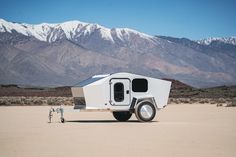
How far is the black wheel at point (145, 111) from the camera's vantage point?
22484mm

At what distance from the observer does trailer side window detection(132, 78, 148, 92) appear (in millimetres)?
23125

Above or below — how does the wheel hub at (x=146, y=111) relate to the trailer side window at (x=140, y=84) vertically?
below

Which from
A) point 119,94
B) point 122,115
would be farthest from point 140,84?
point 122,115

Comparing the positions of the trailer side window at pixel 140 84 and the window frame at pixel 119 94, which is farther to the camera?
the trailer side window at pixel 140 84

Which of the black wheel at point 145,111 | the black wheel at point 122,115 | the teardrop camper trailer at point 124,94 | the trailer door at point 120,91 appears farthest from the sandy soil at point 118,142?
the black wheel at point 122,115

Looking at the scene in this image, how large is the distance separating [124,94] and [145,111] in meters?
1.10

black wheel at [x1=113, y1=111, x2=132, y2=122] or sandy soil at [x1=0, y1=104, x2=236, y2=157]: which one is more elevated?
black wheel at [x1=113, y1=111, x2=132, y2=122]

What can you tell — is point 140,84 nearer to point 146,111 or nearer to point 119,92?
point 119,92

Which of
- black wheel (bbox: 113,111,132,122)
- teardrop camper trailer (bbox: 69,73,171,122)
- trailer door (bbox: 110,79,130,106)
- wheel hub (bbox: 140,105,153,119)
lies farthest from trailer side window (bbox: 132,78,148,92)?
black wheel (bbox: 113,111,132,122)

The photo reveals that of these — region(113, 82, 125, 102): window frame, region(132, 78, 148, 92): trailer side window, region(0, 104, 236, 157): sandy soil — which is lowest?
region(0, 104, 236, 157): sandy soil

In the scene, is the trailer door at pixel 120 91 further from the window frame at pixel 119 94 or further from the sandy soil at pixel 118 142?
the sandy soil at pixel 118 142

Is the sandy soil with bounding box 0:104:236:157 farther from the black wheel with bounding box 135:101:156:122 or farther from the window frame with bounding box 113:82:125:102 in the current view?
the window frame with bounding box 113:82:125:102

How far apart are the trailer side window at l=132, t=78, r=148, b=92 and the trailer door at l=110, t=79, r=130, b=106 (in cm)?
44

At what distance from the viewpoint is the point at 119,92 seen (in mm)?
22688
